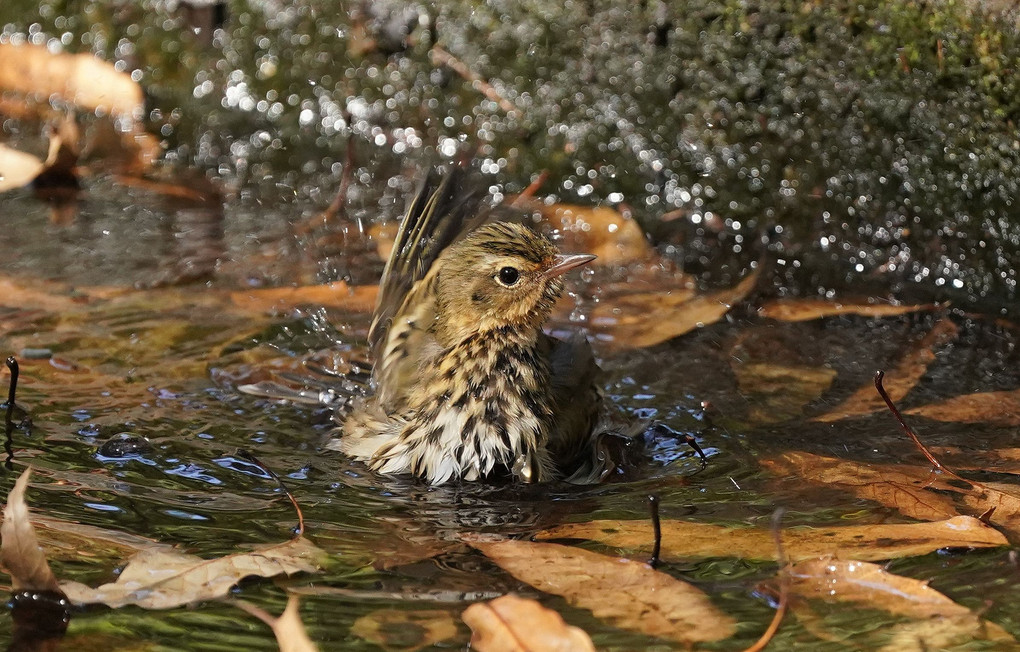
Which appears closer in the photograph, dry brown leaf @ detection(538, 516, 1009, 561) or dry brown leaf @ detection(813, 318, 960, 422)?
dry brown leaf @ detection(538, 516, 1009, 561)

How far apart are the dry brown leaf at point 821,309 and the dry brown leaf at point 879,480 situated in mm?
1305

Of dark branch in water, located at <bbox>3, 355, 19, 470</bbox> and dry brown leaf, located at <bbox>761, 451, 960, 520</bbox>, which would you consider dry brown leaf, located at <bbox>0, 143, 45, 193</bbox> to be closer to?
dark branch in water, located at <bbox>3, 355, 19, 470</bbox>

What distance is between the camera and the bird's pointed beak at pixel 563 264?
3.96 m

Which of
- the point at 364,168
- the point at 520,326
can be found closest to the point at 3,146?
the point at 364,168

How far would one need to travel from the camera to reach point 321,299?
16.7 ft

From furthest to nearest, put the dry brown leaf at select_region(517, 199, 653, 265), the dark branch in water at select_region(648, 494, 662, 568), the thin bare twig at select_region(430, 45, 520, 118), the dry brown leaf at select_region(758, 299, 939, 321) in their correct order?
the thin bare twig at select_region(430, 45, 520, 118)
the dry brown leaf at select_region(517, 199, 653, 265)
the dry brown leaf at select_region(758, 299, 939, 321)
the dark branch in water at select_region(648, 494, 662, 568)

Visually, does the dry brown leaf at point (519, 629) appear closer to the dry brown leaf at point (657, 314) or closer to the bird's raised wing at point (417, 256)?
the bird's raised wing at point (417, 256)

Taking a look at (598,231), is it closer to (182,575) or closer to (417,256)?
(417,256)

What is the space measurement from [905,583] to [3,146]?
4992 millimetres

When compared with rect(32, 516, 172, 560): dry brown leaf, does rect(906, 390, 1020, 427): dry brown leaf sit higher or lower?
higher

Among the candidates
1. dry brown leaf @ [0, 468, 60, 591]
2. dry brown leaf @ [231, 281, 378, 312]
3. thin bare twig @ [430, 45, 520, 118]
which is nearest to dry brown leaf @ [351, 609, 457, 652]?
dry brown leaf @ [0, 468, 60, 591]

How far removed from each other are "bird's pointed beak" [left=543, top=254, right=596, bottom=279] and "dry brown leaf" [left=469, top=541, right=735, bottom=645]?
112 cm

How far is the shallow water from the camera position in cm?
302

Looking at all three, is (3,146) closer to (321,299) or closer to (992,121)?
(321,299)
